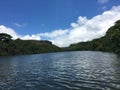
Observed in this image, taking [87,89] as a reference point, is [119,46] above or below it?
above

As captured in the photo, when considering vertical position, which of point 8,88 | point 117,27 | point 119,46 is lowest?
point 8,88

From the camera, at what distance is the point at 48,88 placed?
25.2m

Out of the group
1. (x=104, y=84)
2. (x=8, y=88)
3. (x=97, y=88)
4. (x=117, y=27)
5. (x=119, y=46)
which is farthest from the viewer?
(x=117, y=27)

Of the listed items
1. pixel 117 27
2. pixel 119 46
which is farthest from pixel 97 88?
pixel 117 27

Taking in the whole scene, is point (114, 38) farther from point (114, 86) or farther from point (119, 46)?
point (114, 86)

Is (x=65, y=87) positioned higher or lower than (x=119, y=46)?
lower

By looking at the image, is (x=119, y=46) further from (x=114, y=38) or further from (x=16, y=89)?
(x=16, y=89)

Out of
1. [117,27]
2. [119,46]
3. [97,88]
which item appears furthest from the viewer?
[117,27]

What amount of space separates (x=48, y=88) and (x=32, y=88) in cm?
258

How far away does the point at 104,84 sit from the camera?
2473cm

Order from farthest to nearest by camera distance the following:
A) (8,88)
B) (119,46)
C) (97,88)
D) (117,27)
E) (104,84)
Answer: (117,27), (119,46), (8,88), (104,84), (97,88)

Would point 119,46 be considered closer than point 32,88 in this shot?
No

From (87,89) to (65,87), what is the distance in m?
3.60

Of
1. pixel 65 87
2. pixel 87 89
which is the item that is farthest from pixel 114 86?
pixel 65 87
